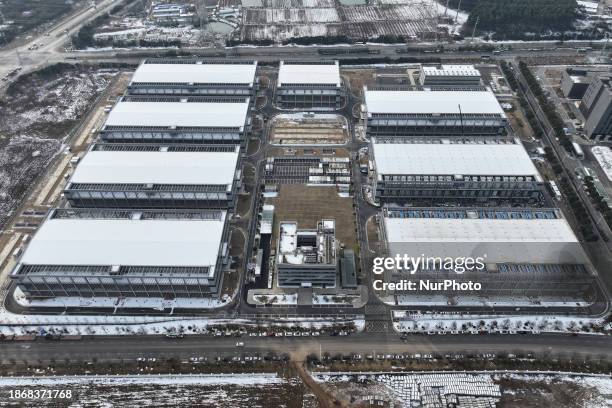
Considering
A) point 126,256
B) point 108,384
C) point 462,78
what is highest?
point 462,78

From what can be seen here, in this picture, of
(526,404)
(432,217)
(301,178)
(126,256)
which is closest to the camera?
(526,404)

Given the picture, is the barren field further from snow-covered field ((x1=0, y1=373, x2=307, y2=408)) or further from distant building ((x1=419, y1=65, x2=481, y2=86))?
distant building ((x1=419, y1=65, x2=481, y2=86))

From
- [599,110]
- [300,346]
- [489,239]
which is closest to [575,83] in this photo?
[599,110]

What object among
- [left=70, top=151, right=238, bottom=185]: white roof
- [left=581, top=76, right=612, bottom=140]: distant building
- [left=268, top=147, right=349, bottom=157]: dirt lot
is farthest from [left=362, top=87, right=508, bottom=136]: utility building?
[left=70, top=151, right=238, bottom=185]: white roof

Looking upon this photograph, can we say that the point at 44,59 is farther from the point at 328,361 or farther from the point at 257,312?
the point at 328,361

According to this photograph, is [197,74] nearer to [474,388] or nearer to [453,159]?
[453,159]

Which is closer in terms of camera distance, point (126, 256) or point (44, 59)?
point (126, 256)

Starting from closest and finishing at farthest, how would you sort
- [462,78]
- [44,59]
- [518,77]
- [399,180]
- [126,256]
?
[126,256] → [399,180] → [462,78] → [518,77] → [44,59]

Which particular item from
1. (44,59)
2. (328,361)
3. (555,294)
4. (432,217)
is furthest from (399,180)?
(44,59)
